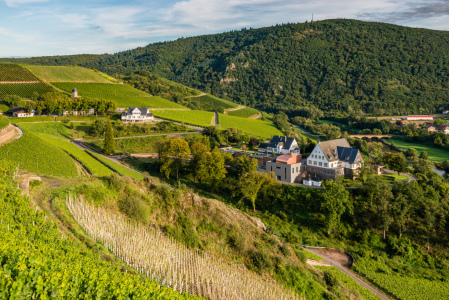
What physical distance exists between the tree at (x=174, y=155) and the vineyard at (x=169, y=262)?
1060 inches

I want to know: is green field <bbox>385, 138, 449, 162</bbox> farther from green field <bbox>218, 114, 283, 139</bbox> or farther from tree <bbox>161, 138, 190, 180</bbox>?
tree <bbox>161, 138, 190, 180</bbox>

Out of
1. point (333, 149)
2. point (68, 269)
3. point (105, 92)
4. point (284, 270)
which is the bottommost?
point (284, 270)

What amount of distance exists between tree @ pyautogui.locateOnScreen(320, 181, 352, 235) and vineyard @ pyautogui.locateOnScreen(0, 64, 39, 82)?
88589 millimetres

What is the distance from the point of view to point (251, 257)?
22.0m

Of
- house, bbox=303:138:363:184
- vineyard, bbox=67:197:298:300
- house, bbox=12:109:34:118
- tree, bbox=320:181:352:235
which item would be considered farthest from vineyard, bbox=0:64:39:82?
tree, bbox=320:181:352:235

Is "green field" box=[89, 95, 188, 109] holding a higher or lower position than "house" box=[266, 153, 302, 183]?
higher

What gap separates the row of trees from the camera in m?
67.1

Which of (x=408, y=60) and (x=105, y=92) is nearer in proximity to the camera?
(x=105, y=92)

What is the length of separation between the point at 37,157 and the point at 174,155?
64.0ft

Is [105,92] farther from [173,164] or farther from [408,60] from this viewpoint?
[408,60]

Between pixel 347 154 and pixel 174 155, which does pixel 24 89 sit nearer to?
pixel 174 155

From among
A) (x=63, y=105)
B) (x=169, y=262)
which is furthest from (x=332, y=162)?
(x=63, y=105)

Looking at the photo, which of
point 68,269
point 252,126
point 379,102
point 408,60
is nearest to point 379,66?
point 408,60

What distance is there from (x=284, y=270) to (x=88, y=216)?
1317 cm
